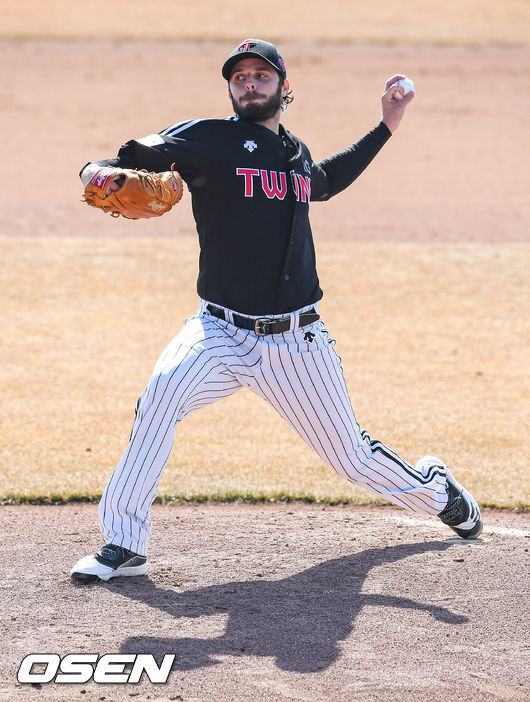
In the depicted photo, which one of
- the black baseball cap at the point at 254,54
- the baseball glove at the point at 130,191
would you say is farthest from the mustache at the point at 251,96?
the baseball glove at the point at 130,191

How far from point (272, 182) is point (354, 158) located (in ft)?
2.36

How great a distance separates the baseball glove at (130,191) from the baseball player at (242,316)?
0.17 m

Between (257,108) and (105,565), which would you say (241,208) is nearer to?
(257,108)

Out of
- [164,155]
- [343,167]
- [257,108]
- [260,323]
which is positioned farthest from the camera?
[343,167]

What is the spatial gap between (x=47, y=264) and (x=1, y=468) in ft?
16.1

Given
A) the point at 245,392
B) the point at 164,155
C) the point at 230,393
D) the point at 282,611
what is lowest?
the point at 282,611

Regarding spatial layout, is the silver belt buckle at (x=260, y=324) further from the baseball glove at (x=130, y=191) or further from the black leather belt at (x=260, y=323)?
the baseball glove at (x=130, y=191)

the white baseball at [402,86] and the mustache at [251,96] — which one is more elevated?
the white baseball at [402,86]

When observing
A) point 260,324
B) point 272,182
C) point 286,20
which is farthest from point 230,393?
point 286,20

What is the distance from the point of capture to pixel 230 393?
13.6 ft

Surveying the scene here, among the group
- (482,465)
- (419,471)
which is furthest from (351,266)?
(419,471)

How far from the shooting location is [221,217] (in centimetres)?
405

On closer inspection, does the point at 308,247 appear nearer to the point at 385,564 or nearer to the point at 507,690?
the point at 385,564

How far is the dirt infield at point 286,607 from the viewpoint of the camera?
3.30 metres
